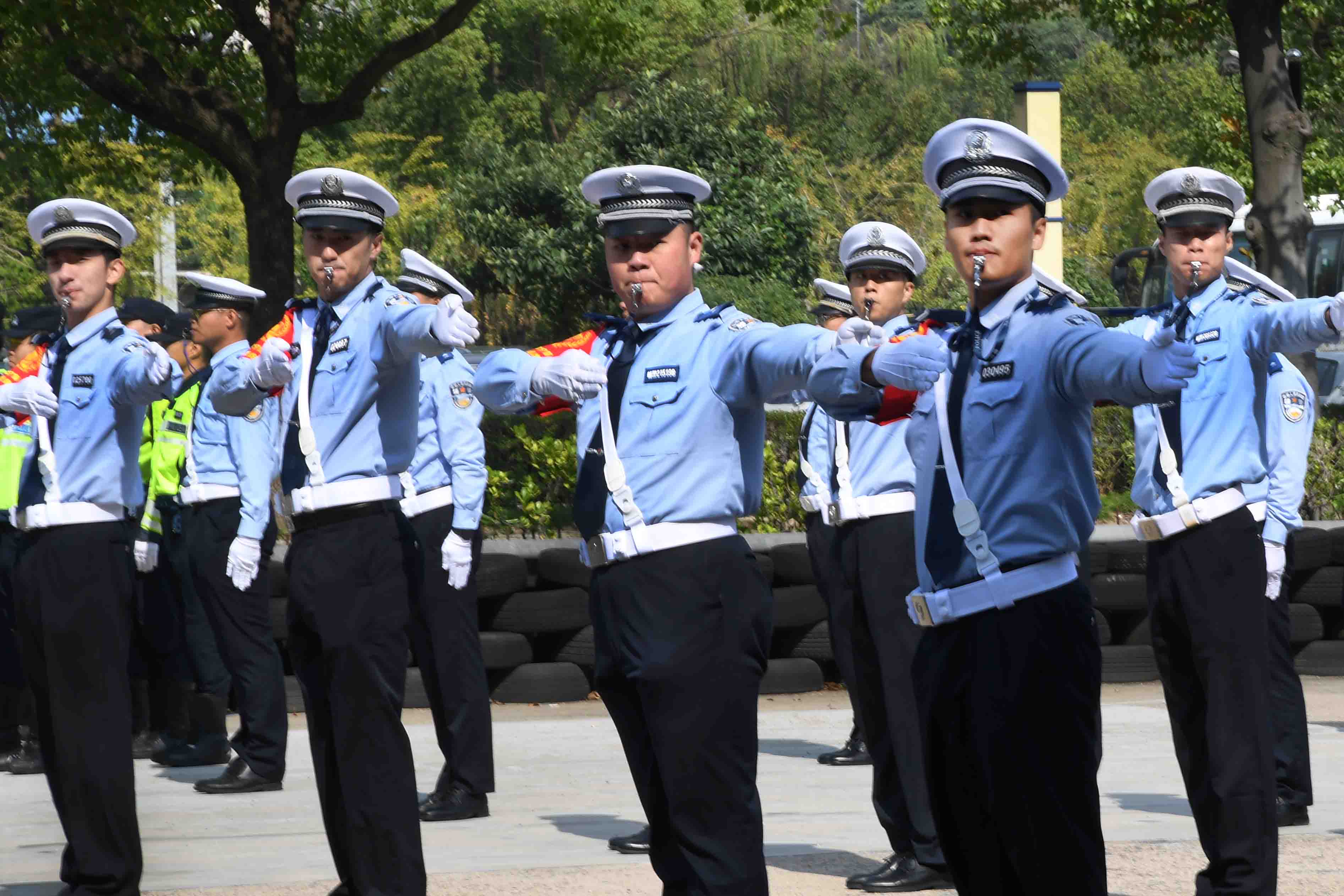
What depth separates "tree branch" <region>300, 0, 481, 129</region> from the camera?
50.5ft

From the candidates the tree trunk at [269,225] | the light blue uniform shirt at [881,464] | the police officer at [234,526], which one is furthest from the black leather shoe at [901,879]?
the tree trunk at [269,225]

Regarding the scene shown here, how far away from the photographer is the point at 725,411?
187 inches

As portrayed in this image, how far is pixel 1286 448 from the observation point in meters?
7.20

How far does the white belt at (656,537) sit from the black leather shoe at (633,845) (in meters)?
2.20

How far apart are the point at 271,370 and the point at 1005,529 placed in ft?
7.79

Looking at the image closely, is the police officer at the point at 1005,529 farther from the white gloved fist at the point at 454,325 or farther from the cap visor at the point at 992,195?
the white gloved fist at the point at 454,325

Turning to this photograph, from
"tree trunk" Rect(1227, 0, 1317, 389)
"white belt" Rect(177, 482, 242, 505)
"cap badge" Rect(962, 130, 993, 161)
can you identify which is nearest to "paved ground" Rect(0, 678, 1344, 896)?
"white belt" Rect(177, 482, 242, 505)

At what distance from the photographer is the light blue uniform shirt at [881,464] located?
6.80 metres

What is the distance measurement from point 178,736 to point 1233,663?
539 cm

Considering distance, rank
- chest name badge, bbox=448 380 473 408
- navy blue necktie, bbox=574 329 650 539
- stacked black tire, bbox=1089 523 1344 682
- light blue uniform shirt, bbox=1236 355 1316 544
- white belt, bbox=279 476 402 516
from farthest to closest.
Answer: stacked black tire, bbox=1089 523 1344 682
chest name badge, bbox=448 380 473 408
light blue uniform shirt, bbox=1236 355 1316 544
white belt, bbox=279 476 402 516
navy blue necktie, bbox=574 329 650 539

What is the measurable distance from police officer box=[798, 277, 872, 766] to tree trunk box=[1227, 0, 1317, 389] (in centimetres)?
668

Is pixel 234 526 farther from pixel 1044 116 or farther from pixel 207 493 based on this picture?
pixel 1044 116

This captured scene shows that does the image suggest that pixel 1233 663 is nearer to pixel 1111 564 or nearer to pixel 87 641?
pixel 87 641

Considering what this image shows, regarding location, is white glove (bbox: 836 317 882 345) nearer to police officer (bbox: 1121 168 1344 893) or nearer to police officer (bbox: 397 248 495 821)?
police officer (bbox: 1121 168 1344 893)
